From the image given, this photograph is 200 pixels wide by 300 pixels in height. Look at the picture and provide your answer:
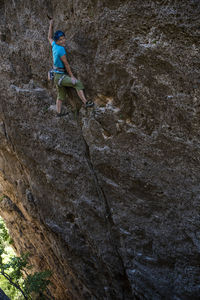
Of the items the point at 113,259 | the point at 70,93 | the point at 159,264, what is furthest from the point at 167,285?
the point at 70,93

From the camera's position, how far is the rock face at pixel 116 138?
14.1 ft

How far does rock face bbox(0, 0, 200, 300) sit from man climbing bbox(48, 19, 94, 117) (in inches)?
6.7

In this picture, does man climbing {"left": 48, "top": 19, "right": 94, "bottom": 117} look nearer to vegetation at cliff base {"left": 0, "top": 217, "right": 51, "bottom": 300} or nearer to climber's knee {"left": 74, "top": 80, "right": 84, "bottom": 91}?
climber's knee {"left": 74, "top": 80, "right": 84, "bottom": 91}

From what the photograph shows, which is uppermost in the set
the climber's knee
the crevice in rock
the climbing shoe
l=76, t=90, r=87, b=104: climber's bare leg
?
the climber's knee

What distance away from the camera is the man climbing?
4.95 m

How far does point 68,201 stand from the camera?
6.91m

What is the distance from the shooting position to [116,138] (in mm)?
5316

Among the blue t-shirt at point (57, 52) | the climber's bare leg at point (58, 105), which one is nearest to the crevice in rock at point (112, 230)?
the climber's bare leg at point (58, 105)

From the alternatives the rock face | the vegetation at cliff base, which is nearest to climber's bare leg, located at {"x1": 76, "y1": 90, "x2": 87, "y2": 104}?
the rock face

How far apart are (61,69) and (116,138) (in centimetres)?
173

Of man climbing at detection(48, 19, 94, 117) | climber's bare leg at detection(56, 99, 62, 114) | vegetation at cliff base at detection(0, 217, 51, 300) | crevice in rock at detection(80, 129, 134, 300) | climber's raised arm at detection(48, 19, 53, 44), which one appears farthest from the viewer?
vegetation at cliff base at detection(0, 217, 51, 300)

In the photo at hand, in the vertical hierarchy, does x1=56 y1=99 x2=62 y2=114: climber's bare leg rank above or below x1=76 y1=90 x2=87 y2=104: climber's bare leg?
below

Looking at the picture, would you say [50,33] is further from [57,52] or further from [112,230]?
[112,230]

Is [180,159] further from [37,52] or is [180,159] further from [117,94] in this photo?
[37,52]
